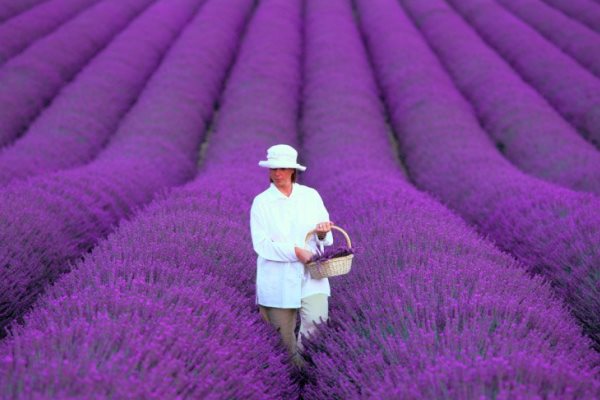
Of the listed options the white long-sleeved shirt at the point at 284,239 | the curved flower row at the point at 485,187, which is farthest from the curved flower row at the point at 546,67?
the white long-sleeved shirt at the point at 284,239

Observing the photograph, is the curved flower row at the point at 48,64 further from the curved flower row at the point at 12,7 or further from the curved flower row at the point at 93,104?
the curved flower row at the point at 12,7

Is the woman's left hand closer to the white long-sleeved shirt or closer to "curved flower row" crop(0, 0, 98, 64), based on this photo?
the white long-sleeved shirt

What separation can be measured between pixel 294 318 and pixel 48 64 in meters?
10.2

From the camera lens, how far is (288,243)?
10.4ft

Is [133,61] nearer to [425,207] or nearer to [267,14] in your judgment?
[267,14]

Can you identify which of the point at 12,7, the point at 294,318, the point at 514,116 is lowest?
the point at 514,116

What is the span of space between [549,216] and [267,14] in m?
12.9

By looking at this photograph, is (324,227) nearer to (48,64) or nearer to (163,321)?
(163,321)

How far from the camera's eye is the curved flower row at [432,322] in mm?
1978

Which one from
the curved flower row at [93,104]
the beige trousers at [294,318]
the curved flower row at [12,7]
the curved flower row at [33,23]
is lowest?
the curved flower row at [93,104]

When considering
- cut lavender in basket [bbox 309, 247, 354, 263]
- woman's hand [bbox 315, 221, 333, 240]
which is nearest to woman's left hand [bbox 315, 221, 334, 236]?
woman's hand [bbox 315, 221, 333, 240]

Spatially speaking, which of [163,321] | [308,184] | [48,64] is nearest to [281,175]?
[163,321]

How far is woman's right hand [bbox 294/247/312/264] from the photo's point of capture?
10.1 ft

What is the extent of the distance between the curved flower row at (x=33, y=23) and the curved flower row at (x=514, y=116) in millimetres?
9064
